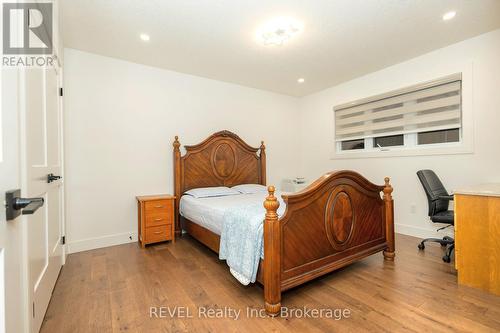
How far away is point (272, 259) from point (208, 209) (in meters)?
1.19

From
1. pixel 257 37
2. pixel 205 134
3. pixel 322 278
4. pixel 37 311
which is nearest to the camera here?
pixel 37 311

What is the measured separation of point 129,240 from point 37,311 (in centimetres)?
185

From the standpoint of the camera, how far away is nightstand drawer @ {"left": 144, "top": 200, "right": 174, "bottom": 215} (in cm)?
302

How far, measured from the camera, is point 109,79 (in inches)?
123

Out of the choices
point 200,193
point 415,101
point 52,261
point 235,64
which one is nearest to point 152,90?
point 235,64

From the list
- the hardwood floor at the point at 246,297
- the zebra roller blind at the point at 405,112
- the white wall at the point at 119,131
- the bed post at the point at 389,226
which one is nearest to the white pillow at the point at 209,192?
the white wall at the point at 119,131

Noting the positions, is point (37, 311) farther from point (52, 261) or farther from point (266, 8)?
point (266, 8)

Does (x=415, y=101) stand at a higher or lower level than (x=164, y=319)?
higher

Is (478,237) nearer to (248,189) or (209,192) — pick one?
(248,189)

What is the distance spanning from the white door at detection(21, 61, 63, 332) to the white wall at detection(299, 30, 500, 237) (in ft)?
13.4

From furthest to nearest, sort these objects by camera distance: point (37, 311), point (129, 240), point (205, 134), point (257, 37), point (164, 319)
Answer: point (205, 134) → point (129, 240) → point (257, 37) → point (164, 319) → point (37, 311)

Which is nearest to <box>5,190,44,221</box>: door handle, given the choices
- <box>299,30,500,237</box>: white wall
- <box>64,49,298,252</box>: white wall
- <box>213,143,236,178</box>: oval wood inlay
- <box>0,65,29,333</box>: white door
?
<box>0,65,29,333</box>: white door

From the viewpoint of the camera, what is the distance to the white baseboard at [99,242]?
2872 millimetres

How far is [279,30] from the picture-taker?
2539 mm
